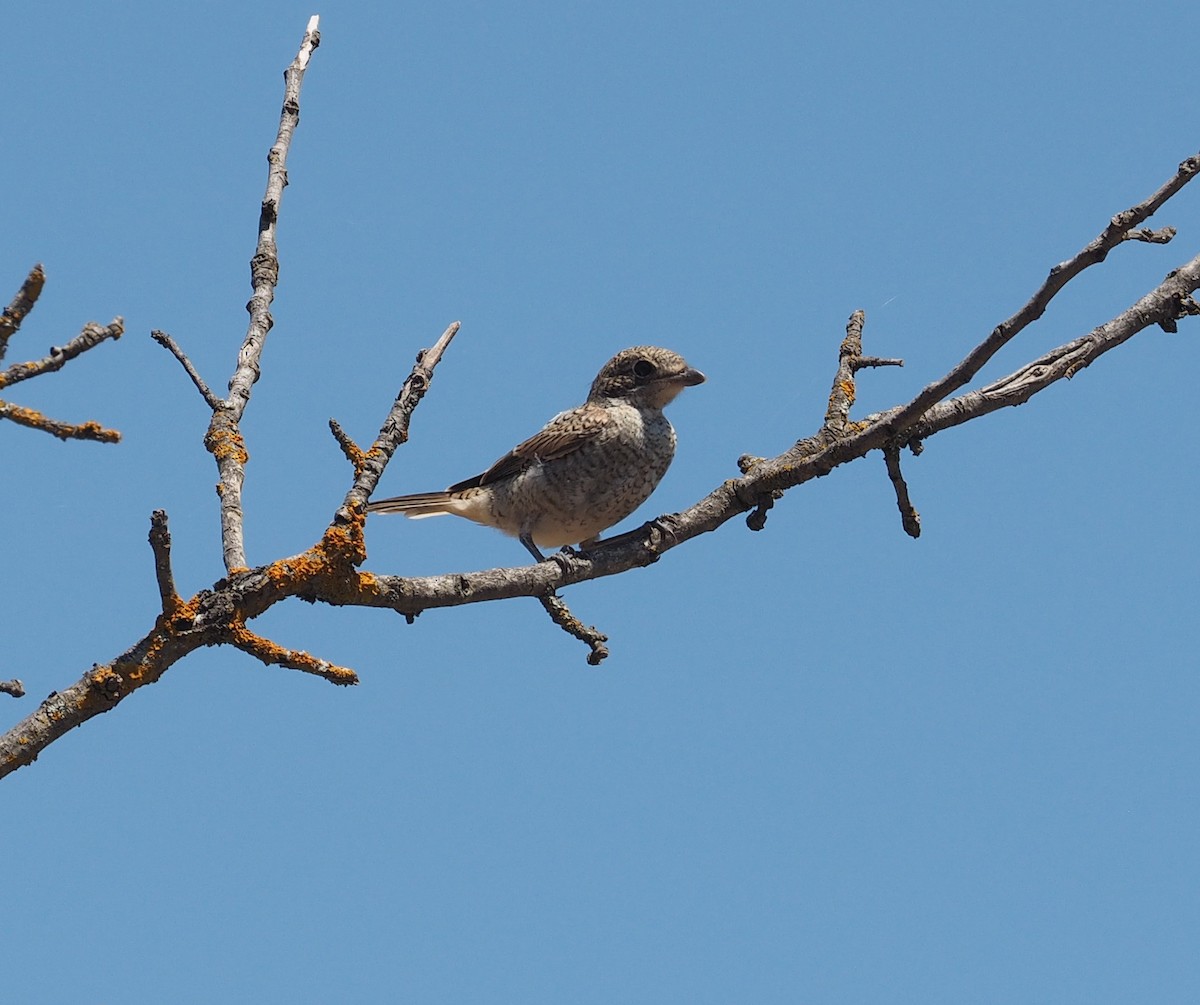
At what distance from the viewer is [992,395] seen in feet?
14.8

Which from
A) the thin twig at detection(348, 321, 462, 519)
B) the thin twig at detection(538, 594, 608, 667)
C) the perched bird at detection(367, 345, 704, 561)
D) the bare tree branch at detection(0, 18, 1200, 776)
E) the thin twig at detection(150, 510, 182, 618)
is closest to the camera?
the thin twig at detection(150, 510, 182, 618)

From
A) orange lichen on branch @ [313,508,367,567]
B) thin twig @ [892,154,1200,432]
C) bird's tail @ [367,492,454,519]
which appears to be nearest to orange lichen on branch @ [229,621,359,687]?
orange lichen on branch @ [313,508,367,567]

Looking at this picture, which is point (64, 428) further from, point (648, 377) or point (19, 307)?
point (648, 377)

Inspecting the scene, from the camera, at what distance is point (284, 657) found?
3.44 metres

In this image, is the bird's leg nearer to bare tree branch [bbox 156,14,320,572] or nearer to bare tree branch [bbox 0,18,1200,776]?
bare tree branch [bbox 0,18,1200,776]

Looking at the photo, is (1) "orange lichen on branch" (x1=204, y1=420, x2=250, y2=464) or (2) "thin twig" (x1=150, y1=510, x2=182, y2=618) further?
(1) "orange lichen on branch" (x1=204, y1=420, x2=250, y2=464)

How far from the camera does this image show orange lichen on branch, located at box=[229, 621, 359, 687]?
344 cm

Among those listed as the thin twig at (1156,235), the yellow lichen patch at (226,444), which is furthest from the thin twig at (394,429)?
the thin twig at (1156,235)

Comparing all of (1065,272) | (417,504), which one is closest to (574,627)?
(1065,272)

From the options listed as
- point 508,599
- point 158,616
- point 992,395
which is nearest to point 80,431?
point 158,616

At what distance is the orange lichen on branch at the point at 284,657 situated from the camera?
344 centimetres

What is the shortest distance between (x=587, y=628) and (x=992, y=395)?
4.86 feet

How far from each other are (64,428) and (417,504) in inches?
183

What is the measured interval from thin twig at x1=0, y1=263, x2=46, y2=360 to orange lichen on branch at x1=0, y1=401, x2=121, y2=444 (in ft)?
0.39
